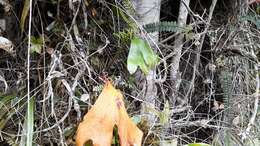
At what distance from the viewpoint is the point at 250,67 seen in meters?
1.34

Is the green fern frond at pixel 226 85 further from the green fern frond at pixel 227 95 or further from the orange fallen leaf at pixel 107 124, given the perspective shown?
the orange fallen leaf at pixel 107 124

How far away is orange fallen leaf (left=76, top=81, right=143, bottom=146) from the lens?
2.57ft

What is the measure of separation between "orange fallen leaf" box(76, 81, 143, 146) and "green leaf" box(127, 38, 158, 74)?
13 cm

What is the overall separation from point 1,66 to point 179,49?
1.62 feet

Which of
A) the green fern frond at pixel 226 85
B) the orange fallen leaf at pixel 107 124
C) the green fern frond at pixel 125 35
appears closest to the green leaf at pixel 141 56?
the green fern frond at pixel 125 35

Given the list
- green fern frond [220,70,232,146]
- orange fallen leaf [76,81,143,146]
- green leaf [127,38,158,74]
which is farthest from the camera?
green fern frond [220,70,232,146]

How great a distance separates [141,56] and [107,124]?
0.78 ft

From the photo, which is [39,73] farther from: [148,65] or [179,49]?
[179,49]

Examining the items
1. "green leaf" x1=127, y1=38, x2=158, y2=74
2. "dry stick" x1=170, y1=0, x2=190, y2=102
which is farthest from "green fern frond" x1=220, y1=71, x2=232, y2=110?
"green leaf" x1=127, y1=38, x2=158, y2=74

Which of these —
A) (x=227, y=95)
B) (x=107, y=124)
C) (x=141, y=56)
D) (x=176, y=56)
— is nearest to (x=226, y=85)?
(x=227, y=95)

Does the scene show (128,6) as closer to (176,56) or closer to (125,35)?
(125,35)

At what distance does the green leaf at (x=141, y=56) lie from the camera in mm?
964

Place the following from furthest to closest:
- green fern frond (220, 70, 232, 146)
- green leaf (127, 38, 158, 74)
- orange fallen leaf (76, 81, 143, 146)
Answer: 1. green fern frond (220, 70, 232, 146)
2. green leaf (127, 38, 158, 74)
3. orange fallen leaf (76, 81, 143, 146)

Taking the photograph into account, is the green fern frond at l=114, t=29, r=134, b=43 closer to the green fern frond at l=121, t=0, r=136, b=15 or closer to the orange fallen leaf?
the green fern frond at l=121, t=0, r=136, b=15
